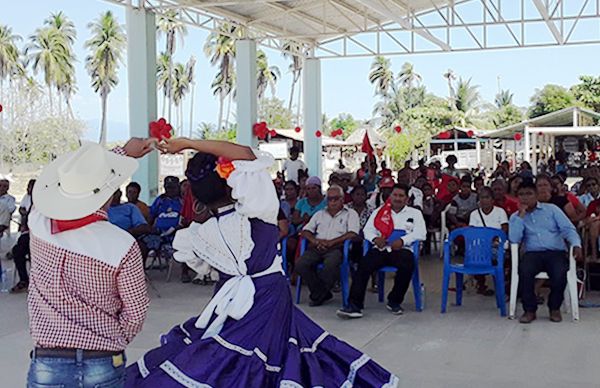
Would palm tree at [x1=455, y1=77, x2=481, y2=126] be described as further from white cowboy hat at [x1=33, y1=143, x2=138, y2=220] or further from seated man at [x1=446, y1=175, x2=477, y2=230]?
white cowboy hat at [x1=33, y1=143, x2=138, y2=220]

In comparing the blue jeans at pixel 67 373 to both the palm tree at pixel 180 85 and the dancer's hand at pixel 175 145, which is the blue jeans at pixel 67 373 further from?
the palm tree at pixel 180 85

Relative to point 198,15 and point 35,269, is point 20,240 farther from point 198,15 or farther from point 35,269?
point 198,15

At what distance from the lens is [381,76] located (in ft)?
215

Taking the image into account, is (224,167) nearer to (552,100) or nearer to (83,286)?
(83,286)

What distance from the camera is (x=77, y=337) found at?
94.2 inches

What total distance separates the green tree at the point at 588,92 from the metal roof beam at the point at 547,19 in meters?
33.2

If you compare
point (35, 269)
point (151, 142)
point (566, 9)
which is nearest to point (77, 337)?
point (35, 269)

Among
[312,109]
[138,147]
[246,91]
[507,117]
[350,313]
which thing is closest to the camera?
[138,147]

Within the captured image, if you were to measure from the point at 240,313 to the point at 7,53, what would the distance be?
46.6 meters

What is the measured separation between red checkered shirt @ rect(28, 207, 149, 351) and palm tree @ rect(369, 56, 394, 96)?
2525 inches

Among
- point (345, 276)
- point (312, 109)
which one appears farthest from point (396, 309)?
point (312, 109)

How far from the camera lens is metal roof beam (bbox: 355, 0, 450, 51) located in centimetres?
1216

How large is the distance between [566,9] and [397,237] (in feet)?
33.3

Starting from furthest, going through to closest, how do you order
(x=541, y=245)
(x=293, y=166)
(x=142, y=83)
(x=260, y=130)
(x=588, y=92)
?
1. (x=588, y=92)
2. (x=260, y=130)
3. (x=293, y=166)
4. (x=142, y=83)
5. (x=541, y=245)
